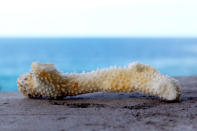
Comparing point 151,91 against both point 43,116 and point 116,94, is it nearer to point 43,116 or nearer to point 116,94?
point 116,94

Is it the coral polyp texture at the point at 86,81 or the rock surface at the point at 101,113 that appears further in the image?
the coral polyp texture at the point at 86,81

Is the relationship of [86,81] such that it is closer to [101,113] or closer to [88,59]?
[101,113]

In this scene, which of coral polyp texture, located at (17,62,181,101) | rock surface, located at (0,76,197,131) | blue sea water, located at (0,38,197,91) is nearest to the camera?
rock surface, located at (0,76,197,131)

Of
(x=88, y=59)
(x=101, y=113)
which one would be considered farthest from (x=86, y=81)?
(x=88, y=59)

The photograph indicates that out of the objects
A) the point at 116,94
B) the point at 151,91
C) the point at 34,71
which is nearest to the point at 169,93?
the point at 151,91

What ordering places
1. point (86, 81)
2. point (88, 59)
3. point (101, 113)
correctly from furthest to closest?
point (88, 59), point (86, 81), point (101, 113)
